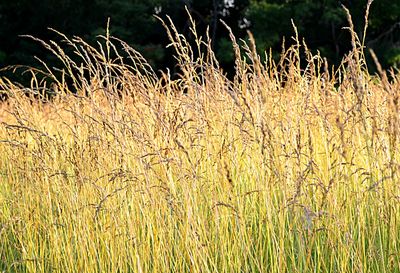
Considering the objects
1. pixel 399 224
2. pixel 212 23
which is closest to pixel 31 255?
pixel 399 224

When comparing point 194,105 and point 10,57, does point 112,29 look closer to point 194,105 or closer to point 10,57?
point 10,57

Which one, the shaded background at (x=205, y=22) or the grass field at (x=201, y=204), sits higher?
the shaded background at (x=205, y=22)

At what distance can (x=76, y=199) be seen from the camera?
297 cm

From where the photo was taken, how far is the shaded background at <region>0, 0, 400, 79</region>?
17.1 meters

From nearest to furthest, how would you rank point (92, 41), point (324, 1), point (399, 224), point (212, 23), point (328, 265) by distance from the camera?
point (328, 265)
point (399, 224)
point (324, 1)
point (92, 41)
point (212, 23)

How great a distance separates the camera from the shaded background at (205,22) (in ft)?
56.0

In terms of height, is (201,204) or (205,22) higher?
(205,22)

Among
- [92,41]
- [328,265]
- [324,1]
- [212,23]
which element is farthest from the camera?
[212,23]

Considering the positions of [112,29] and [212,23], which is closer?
[112,29]

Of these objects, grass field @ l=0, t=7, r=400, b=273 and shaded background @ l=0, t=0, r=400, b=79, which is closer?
grass field @ l=0, t=7, r=400, b=273

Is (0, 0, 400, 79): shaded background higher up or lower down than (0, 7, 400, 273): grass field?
higher up

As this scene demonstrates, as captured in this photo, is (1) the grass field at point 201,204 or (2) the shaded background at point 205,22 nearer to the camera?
(1) the grass field at point 201,204

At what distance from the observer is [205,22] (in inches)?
822

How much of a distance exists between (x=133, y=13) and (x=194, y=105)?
55.4 feet
